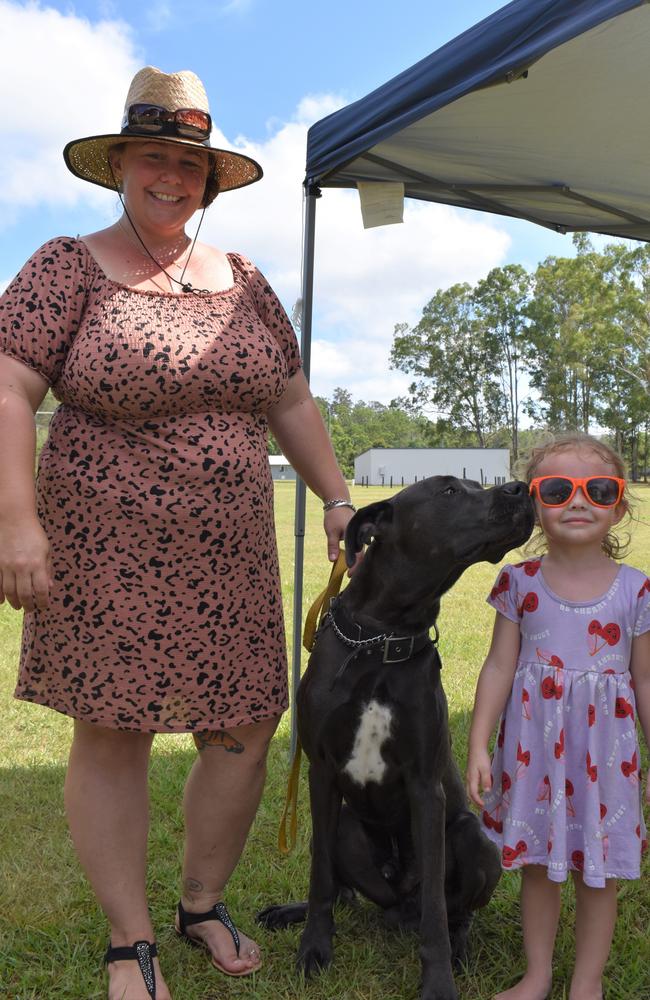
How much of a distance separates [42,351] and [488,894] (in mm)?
2022

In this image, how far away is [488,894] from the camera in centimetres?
254

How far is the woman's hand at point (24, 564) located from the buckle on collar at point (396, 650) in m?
0.94

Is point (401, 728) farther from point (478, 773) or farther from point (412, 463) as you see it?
point (412, 463)

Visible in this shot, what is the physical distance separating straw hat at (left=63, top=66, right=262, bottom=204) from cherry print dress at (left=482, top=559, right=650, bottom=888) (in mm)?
1537

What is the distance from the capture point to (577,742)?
2.21m

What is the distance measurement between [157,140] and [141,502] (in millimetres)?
991

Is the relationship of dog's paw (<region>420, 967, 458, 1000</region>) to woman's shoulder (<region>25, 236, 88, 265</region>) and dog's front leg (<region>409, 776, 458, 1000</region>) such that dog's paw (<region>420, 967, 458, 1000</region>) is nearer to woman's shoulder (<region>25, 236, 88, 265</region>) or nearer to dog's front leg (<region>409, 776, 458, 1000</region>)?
dog's front leg (<region>409, 776, 458, 1000</region>)

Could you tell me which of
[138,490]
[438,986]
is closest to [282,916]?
[438,986]

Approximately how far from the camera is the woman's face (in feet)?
7.77

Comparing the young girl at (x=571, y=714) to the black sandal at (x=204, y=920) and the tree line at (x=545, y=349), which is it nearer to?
the black sandal at (x=204, y=920)

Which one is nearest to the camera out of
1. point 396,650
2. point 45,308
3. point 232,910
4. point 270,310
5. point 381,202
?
point 45,308

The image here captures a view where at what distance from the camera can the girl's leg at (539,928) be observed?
2.33 m

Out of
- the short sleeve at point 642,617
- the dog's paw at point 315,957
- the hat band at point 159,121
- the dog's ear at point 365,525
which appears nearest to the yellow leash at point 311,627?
the dog's ear at point 365,525

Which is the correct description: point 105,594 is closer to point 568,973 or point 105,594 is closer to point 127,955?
point 127,955
